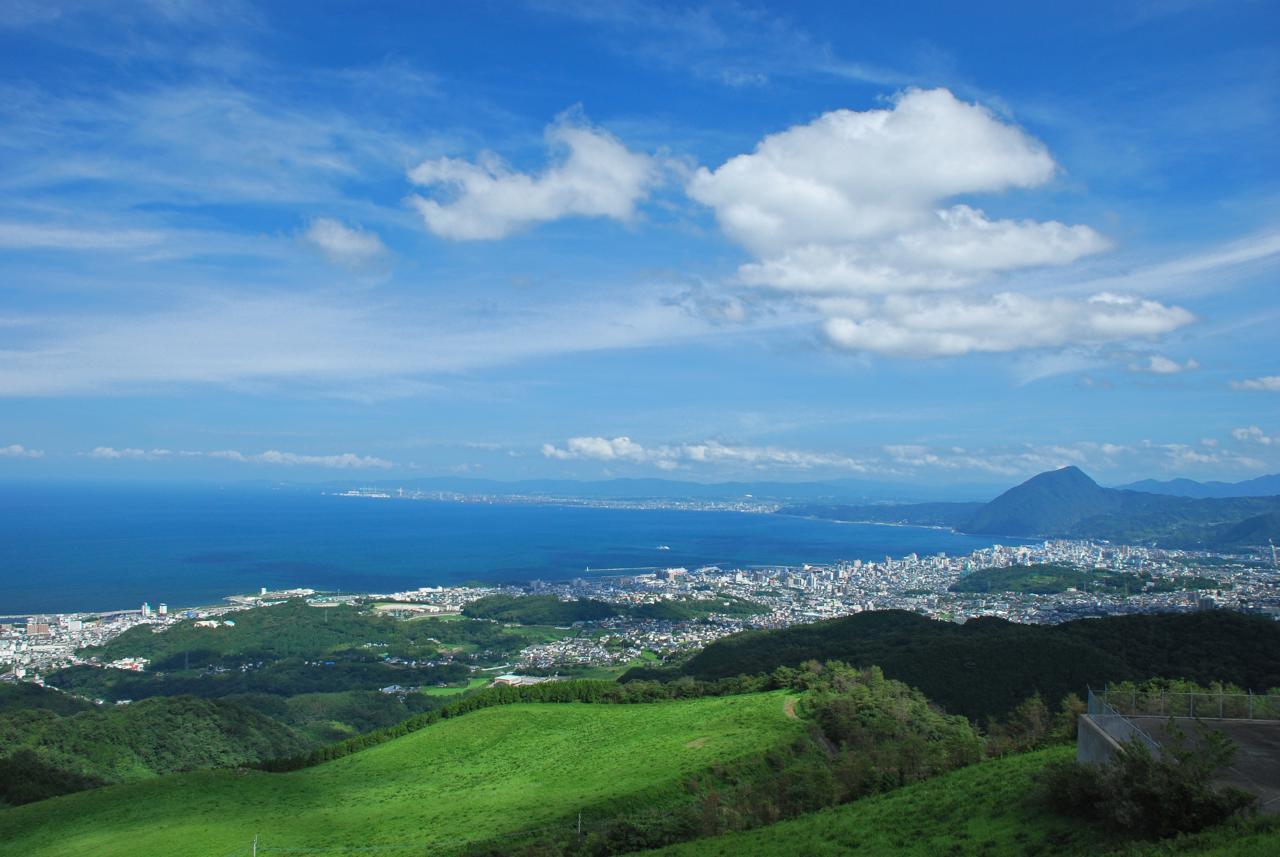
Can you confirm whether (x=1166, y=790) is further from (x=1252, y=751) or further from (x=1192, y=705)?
(x=1192, y=705)

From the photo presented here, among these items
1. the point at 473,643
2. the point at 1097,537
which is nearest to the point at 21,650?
the point at 473,643

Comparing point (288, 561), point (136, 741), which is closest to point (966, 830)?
point (136, 741)

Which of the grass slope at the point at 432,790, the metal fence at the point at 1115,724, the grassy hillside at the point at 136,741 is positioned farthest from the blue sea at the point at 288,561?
the metal fence at the point at 1115,724

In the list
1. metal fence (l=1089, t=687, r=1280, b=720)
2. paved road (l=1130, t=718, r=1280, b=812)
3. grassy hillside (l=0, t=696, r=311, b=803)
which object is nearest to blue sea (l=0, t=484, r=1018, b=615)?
grassy hillside (l=0, t=696, r=311, b=803)

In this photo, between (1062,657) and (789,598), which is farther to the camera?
(789,598)

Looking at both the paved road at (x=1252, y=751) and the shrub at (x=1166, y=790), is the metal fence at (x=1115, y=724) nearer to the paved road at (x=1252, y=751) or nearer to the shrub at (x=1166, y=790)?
the shrub at (x=1166, y=790)

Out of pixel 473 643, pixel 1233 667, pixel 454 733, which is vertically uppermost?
pixel 1233 667

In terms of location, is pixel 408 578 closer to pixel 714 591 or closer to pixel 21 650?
pixel 714 591
